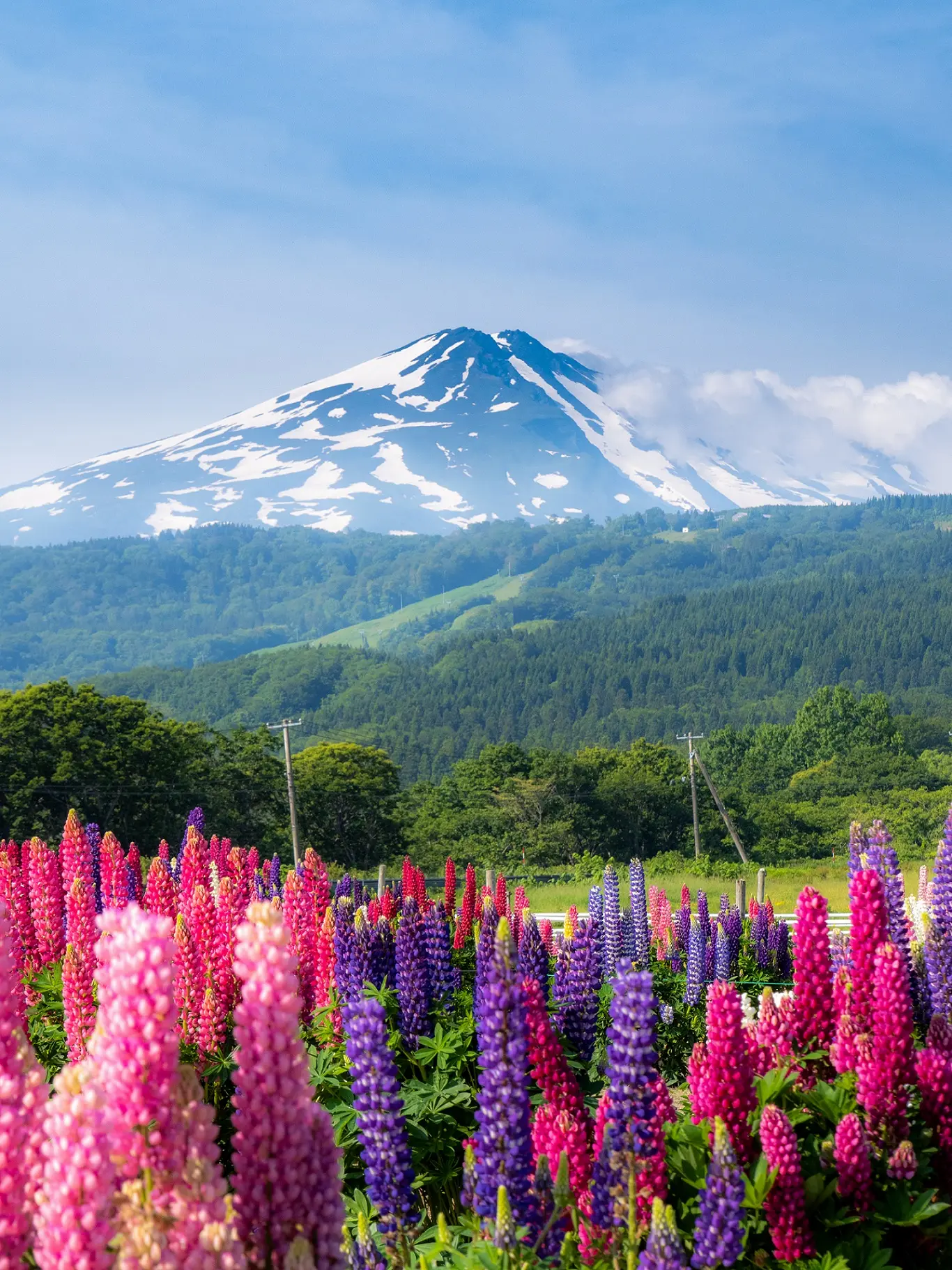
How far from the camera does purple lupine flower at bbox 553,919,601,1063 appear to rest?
6.90 meters

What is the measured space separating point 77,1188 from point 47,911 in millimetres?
7648

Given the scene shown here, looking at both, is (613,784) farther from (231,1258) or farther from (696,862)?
(231,1258)

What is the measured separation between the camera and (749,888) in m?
49.2

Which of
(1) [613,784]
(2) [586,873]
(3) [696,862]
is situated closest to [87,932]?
(2) [586,873]

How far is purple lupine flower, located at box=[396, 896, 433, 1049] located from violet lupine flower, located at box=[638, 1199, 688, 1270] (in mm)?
3664

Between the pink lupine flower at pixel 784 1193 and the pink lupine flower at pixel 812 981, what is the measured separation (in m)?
1.54

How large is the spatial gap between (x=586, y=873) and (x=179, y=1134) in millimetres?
48048

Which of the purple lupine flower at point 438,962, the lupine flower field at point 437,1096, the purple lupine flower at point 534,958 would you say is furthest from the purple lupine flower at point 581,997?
the purple lupine flower at point 438,962

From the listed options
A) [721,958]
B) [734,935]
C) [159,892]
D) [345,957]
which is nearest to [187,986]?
[345,957]

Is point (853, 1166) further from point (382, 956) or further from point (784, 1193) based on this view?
point (382, 956)

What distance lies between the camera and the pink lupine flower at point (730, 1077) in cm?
431

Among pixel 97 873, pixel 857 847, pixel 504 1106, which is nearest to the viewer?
pixel 504 1106

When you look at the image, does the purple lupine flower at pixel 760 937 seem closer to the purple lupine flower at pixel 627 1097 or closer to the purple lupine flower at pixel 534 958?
the purple lupine flower at pixel 534 958

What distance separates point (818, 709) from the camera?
136 meters
